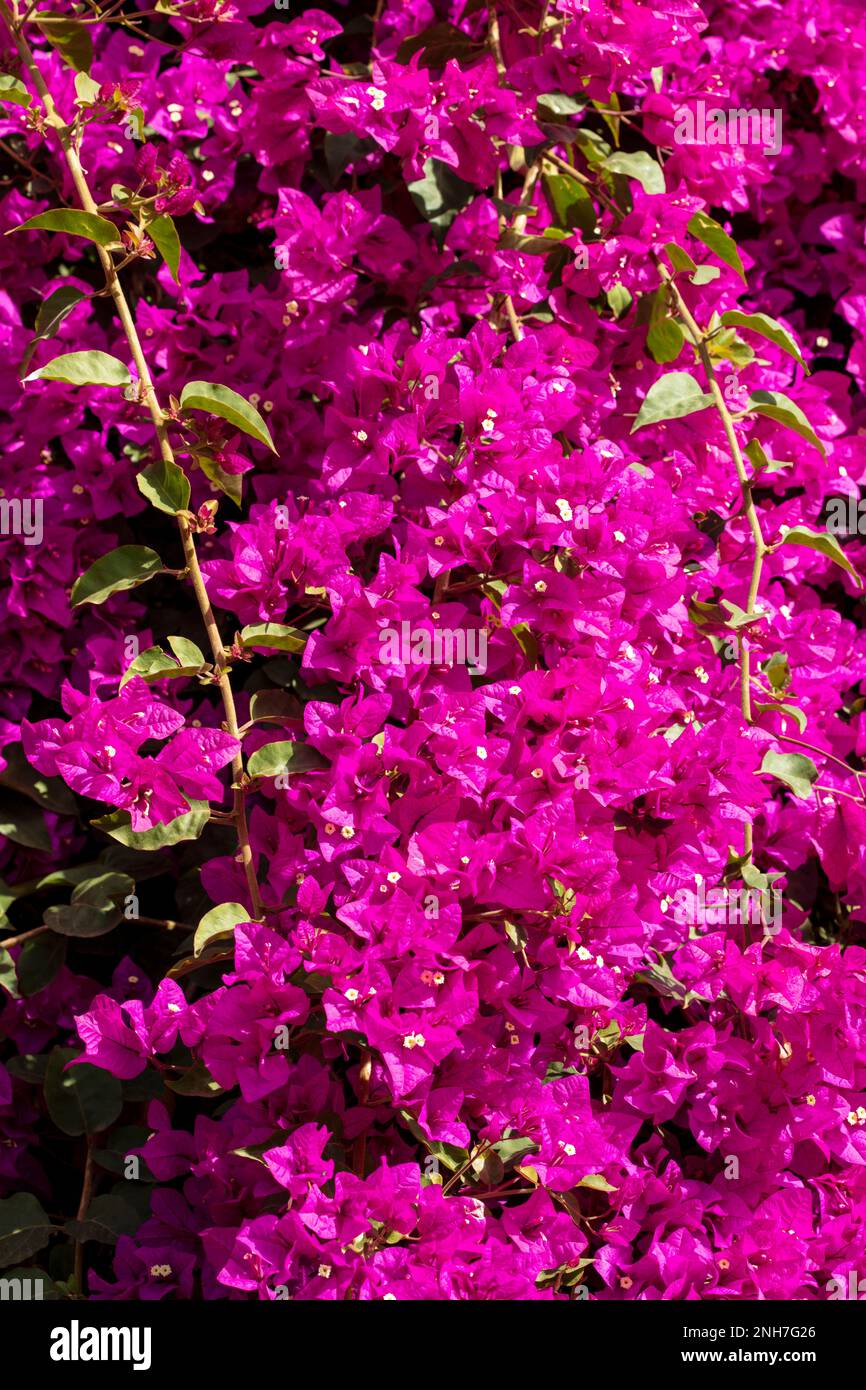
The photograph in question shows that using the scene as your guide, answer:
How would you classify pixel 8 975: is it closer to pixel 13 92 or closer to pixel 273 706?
pixel 273 706

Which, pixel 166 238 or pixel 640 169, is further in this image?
pixel 640 169

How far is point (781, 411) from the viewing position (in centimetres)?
152

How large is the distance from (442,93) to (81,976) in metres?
0.98

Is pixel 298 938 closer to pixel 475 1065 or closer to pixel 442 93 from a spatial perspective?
pixel 475 1065

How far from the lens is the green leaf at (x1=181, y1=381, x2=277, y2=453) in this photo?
128 cm

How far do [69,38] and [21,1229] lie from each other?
1173 mm

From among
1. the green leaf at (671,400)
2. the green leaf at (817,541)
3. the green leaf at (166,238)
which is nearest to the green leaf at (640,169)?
the green leaf at (671,400)

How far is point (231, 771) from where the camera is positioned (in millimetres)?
1321

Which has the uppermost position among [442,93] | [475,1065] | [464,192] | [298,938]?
[442,93]

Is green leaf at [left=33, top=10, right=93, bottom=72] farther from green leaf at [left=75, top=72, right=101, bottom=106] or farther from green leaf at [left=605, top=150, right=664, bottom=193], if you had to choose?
green leaf at [left=605, top=150, right=664, bottom=193]

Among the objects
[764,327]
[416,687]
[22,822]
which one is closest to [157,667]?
[416,687]

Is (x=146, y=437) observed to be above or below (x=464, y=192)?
below

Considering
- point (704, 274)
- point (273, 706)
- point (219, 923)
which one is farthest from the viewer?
point (704, 274)
